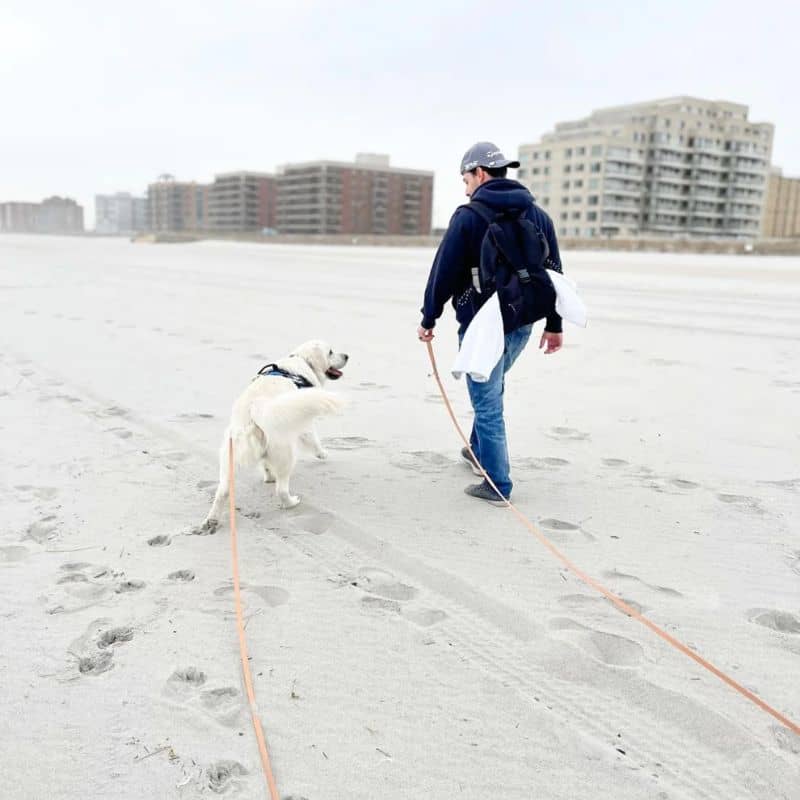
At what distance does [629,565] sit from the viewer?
3.21m

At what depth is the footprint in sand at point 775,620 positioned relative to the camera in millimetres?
2705

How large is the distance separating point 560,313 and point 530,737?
2401mm

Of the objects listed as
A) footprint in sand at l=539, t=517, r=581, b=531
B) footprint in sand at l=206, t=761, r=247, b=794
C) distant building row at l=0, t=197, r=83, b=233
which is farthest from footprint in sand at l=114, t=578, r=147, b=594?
distant building row at l=0, t=197, r=83, b=233

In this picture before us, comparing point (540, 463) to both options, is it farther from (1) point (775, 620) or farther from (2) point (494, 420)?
(1) point (775, 620)

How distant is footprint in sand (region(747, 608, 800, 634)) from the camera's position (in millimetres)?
2705

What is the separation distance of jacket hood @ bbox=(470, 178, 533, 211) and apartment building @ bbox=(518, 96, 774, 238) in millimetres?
77993

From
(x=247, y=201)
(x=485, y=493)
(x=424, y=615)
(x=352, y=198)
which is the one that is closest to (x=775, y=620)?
(x=424, y=615)

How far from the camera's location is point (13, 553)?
320 centimetres

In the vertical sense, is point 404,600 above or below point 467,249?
below

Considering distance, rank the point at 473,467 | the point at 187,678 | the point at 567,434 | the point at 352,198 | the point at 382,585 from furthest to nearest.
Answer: the point at 352,198 < the point at 567,434 < the point at 473,467 < the point at 382,585 < the point at 187,678

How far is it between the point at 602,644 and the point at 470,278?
2.08 metres

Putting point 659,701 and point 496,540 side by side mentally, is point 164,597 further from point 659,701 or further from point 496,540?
point 659,701

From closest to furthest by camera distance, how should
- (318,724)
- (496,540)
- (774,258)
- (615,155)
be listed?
1. (318,724)
2. (496,540)
3. (774,258)
4. (615,155)

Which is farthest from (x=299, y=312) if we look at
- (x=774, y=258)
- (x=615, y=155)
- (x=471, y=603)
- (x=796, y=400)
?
(x=615, y=155)
